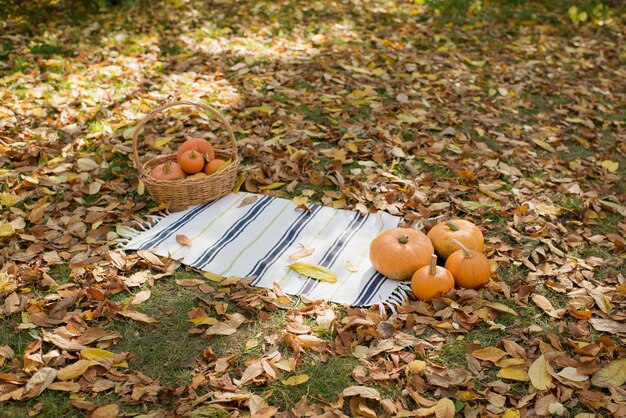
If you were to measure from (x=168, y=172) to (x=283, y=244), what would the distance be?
93 cm

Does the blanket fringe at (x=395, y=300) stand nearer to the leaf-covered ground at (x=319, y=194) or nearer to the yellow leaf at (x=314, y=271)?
the leaf-covered ground at (x=319, y=194)

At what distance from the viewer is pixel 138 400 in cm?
246

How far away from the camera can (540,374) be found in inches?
102

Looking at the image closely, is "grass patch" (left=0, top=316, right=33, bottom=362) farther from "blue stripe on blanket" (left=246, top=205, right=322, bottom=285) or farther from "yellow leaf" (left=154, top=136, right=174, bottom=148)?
"yellow leaf" (left=154, top=136, right=174, bottom=148)

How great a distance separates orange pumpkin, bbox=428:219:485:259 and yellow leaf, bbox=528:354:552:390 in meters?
0.76

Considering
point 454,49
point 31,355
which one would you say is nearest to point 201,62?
point 454,49

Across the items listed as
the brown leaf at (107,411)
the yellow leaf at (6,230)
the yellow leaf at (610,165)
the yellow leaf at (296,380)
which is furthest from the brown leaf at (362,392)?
the yellow leaf at (610,165)

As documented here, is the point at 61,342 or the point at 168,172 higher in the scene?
the point at 168,172

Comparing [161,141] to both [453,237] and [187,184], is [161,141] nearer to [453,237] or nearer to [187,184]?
[187,184]

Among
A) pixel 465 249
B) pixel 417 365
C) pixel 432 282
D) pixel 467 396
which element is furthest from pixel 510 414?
pixel 465 249

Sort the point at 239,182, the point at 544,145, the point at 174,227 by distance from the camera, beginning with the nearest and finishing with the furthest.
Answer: the point at 174,227
the point at 239,182
the point at 544,145

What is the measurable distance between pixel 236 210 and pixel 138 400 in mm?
1565

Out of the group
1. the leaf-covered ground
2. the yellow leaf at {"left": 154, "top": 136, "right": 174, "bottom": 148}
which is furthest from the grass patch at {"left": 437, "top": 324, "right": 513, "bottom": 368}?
the yellow leaf at {"left": 154, "top": 136, "right": 174, "bottom": 148}

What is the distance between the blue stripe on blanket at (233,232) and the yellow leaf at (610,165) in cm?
251
